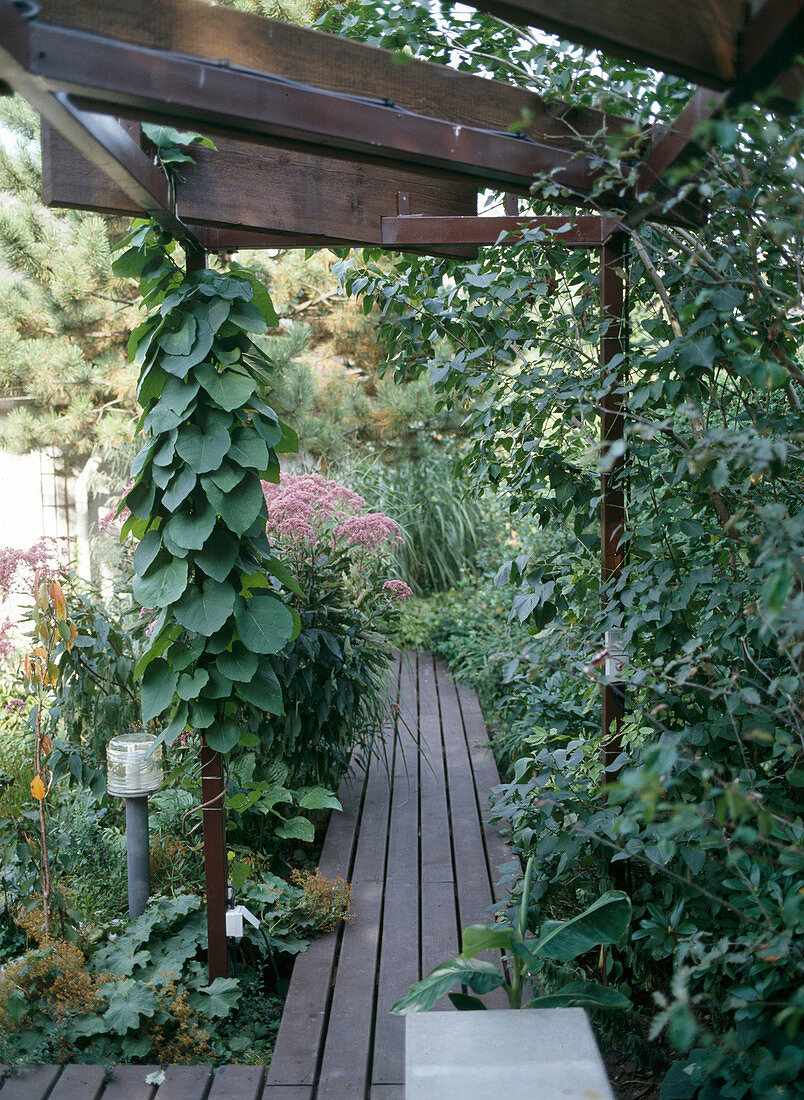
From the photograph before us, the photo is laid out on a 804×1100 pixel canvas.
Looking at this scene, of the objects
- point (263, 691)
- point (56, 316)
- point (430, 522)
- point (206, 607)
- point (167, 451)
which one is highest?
point (56, 316)

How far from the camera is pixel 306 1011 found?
8.20ft

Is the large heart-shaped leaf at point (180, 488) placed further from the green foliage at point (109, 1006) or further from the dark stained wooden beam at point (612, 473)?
the green foliage at point (109, 1006)

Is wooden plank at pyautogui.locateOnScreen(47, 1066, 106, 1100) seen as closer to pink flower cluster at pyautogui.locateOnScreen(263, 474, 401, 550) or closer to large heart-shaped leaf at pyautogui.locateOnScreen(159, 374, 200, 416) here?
large heart-shaped leaf at pyautogui.locateOnScreen(159, 374, 200, 416)

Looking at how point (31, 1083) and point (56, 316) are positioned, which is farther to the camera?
point (56, 316)

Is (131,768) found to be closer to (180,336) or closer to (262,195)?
(180,336)

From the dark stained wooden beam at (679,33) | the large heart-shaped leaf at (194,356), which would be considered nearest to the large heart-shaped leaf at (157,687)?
the large heart-shaped leaf at (194,356)

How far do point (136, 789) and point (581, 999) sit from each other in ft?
4.74

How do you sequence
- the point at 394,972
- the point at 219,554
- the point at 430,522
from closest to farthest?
the point at 219,554, the point at 394,972, the point at 430,522

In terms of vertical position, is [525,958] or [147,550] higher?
[147,550]

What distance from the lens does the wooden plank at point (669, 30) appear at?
1.43 metres

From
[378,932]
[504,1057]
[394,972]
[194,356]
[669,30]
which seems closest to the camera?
[669,30]

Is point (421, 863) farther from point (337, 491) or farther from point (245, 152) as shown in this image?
point (245, 152)

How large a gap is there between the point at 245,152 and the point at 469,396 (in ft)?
3.15

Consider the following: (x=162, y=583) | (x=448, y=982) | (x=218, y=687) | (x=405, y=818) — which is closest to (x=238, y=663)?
(x=218, y=687)
